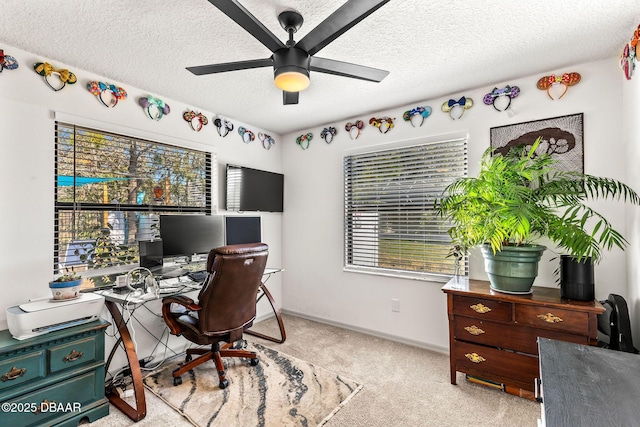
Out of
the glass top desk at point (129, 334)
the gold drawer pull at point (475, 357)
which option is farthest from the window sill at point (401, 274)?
the glass top desk at point (129, 334)

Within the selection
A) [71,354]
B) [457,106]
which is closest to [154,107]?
[71,354]

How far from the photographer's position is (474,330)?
2.08m

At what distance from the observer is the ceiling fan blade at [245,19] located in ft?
3.86

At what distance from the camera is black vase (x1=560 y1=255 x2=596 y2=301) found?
5.96 ft

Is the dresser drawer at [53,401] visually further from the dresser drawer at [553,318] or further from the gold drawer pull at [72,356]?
the dresser drawer at [553,318]

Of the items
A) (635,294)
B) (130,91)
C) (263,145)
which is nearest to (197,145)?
(130,91)

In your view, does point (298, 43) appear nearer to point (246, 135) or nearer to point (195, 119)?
point (195, 119)

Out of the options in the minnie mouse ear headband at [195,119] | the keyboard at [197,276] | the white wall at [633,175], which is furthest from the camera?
the minnie mouse ear headband at [195,119]

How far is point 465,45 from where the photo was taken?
1895 mm

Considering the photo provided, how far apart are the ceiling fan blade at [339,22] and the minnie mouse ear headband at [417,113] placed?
5.37ft

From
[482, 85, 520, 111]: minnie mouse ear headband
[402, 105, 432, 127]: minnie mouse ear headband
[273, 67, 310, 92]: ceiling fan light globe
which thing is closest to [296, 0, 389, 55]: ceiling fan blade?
[273, 67, 310, 92]: ceiling fan light globe

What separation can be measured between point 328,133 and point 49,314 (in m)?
2.88

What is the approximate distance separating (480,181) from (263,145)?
2.54 metres

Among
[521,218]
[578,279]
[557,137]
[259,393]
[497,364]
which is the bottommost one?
[259,393]
